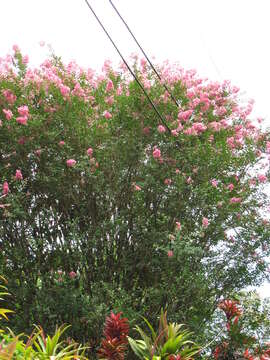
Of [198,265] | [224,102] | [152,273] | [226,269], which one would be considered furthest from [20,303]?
[224,102]

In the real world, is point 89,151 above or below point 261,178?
above

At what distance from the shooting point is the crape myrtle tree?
704 centimetres

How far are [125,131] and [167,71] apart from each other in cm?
113

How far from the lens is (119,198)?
25.0 ft

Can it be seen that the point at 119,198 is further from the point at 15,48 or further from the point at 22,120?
the point at 15,48

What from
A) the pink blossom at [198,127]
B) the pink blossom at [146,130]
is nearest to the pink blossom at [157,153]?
the pink blossom at [146,130]

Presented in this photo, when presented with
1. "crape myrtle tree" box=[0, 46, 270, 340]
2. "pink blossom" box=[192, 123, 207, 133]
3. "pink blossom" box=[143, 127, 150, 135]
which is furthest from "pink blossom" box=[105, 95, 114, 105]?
"pink blossom" box=[192, 123, 207, 133]

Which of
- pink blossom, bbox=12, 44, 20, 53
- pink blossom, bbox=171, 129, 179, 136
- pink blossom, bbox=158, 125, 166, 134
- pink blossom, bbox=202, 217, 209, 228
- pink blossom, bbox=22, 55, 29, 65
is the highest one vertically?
pink blossom, bbox=12, 44, 20, 53

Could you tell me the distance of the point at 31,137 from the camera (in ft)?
23.1

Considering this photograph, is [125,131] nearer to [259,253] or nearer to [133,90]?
[133,90]

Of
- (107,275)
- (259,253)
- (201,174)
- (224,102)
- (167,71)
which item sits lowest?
(259,253)

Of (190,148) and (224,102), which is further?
(224,102)

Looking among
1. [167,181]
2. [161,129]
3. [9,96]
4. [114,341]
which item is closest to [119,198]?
[167,181]

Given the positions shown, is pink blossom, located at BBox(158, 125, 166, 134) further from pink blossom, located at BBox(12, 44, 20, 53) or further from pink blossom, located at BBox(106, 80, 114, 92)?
pink blossom, located at BBox(12, 44, 20, 53)
